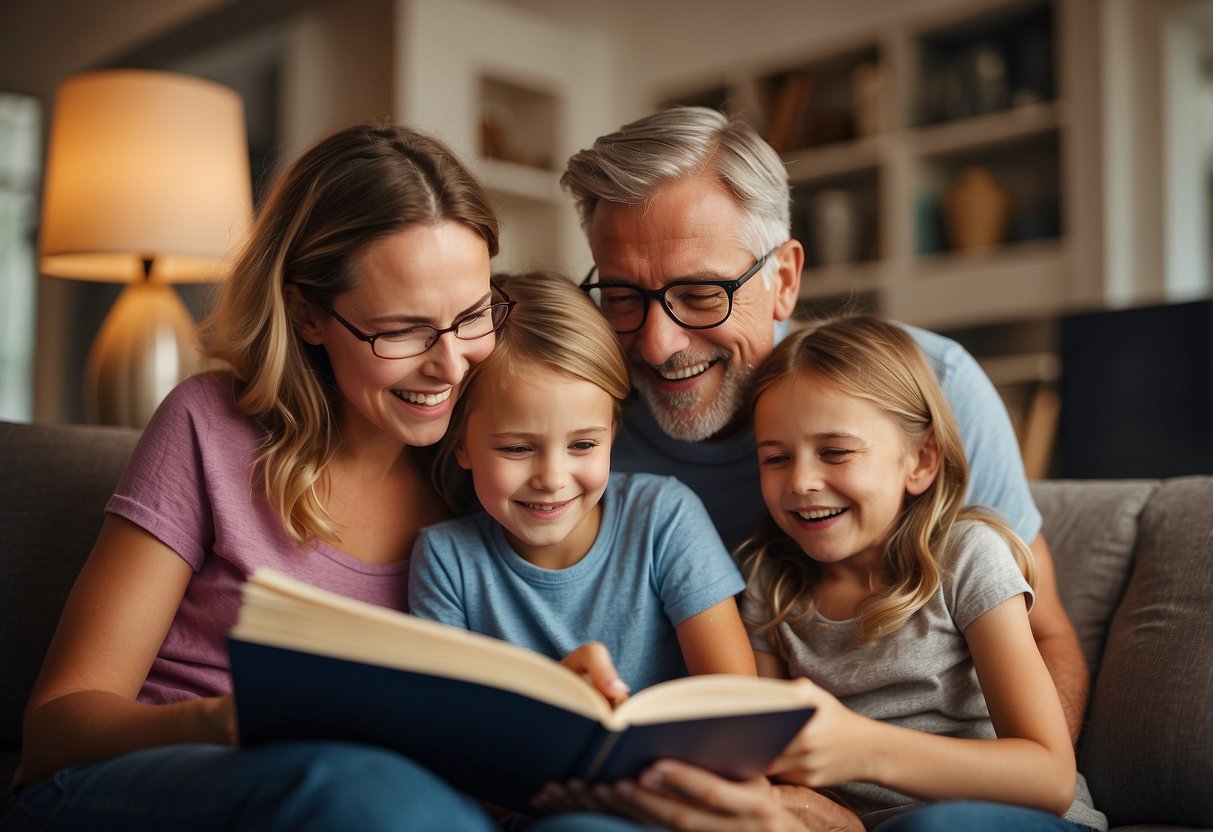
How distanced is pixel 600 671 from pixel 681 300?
2.28ft

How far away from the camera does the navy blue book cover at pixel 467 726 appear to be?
3.19ft

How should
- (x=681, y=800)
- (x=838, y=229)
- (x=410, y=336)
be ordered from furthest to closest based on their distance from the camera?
(x=838, y=229)
(x=410, y=336)
(x=681, y=800)

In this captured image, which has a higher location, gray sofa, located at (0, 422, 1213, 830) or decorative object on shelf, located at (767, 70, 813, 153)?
decorative object on shelf, located at (767, 70, 813, 153)

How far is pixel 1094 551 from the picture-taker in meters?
1.73

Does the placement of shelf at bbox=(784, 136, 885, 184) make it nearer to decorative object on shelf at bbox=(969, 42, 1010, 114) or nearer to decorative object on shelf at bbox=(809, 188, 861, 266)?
decorative object on shelf at bbox=(809, 188, 861, 266)

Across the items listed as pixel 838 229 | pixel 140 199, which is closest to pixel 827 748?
pixel 140 199

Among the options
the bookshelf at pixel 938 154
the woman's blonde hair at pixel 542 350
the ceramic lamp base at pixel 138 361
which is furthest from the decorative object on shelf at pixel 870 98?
the woman's blonde hair at pixel 542 350

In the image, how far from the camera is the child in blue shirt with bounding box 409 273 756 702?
146cm

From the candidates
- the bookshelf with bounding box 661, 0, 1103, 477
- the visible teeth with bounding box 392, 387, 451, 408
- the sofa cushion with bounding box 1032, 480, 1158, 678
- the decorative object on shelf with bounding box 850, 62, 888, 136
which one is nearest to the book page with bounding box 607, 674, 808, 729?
the visible teeth with bounding box 392, 387, 451, 408

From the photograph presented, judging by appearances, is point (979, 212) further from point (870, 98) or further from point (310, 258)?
point (310, 258)

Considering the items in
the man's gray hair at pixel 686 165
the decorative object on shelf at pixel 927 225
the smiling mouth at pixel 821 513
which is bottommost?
the smiling mouth at pixel 821 513

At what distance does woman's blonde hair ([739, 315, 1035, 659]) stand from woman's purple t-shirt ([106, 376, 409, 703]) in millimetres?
570

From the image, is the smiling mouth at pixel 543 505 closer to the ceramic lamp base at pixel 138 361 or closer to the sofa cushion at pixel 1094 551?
the sofa cushion at pixel 1094 551

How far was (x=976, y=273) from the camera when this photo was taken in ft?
13.6
